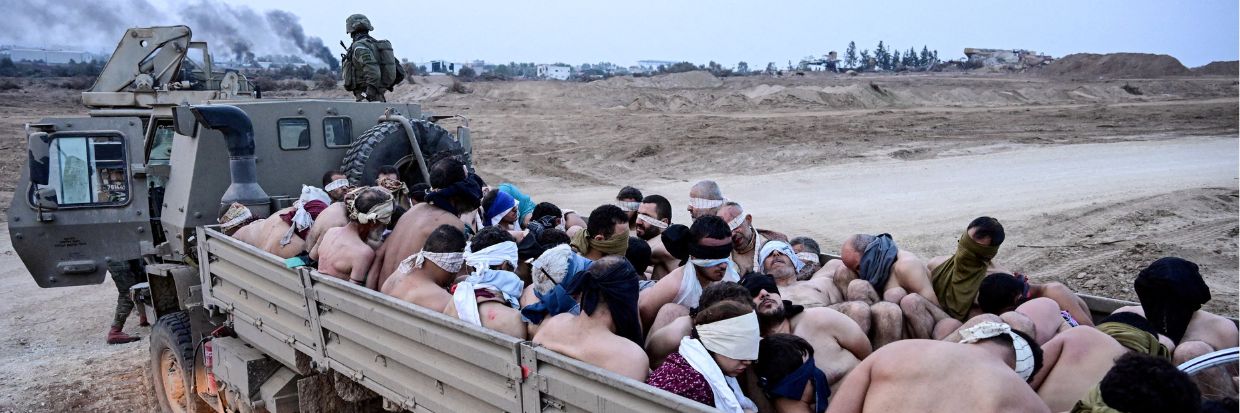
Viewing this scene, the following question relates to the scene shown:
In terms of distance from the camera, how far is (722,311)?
11.2 ft

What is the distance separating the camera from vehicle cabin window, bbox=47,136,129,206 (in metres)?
7.47

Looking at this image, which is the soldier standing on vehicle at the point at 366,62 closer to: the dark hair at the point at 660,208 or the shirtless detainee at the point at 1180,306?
the dark hair at the point at 660,208

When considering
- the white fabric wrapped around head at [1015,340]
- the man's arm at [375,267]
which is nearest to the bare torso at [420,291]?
the man's arm at [375,267]

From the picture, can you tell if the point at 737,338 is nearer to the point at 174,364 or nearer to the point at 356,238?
the point at 356,238

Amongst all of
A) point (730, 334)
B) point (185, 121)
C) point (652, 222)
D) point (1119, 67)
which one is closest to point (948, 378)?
point (730, 334)

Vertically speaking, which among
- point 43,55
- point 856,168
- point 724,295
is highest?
point 43,55

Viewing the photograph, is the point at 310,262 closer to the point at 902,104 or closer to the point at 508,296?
the point at 508,296

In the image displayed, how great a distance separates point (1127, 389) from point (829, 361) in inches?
56.4

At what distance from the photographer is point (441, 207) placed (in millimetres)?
5480

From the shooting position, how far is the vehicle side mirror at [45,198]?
7444 mm

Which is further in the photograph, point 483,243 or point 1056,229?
point 1056,229

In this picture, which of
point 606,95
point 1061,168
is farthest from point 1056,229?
point 606,95

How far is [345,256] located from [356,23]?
4.50 metres

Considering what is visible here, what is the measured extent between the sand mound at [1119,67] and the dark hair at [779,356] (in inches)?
1800
